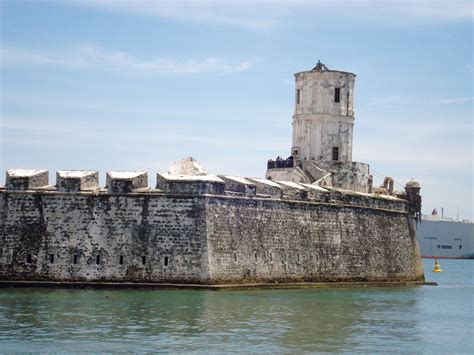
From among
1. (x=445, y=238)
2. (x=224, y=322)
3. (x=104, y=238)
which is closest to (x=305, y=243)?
(x=104, y=238)

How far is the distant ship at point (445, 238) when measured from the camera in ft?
273

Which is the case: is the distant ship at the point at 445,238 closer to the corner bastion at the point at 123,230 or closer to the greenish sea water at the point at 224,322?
the greenish sea water at the point at 224,322

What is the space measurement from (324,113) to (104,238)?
13.0m

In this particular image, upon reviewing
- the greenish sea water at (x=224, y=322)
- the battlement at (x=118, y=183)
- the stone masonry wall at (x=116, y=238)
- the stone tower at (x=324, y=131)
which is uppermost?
the stone tower at (x=324, y=131)

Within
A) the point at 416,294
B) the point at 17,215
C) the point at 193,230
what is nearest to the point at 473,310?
the point at 416,294

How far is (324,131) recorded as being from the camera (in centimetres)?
3694

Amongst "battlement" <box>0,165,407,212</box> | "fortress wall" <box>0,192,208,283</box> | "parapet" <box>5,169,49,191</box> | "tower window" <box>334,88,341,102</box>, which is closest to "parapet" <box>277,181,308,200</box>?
"battlement" <box>0,165,407,212</box>

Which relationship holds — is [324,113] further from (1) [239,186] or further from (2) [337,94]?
(1) [239,186]

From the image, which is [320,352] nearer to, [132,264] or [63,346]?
[63,346]

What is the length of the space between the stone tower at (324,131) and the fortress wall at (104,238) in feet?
34.3

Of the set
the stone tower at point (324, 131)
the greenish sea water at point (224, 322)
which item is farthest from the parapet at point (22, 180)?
the stone tower at point (324, 131)

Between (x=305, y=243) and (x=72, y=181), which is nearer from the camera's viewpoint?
(x=72, y=181)

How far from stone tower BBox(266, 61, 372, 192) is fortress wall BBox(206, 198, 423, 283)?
251 centimetres

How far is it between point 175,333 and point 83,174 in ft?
29.2
